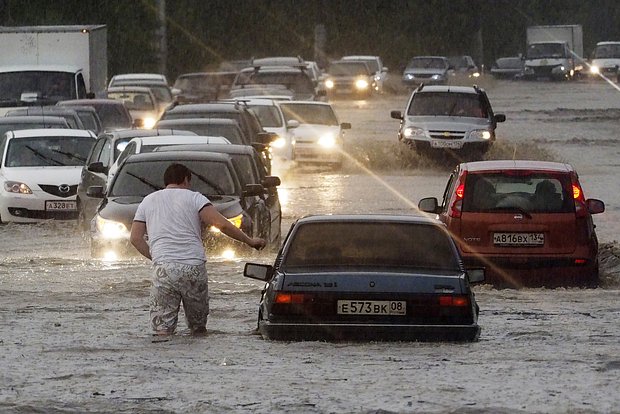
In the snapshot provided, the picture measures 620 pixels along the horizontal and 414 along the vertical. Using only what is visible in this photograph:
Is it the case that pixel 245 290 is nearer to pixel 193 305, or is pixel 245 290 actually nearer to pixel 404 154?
pixel 193 305

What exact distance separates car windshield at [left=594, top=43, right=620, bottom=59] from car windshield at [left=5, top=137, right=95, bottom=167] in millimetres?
59353

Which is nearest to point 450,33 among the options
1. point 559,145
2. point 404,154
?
point 559,145

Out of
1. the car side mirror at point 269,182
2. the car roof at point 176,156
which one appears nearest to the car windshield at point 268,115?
the car side mirror at point 269,182

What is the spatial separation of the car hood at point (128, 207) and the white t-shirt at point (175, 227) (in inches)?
220

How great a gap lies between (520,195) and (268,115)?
16.9 meters

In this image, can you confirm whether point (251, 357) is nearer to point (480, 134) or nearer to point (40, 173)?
point (40, 173)

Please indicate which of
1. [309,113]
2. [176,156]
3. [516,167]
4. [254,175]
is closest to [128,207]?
[176,156]

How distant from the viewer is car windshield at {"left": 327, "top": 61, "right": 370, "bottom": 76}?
68062 mm

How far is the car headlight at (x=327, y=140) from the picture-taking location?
113 feet

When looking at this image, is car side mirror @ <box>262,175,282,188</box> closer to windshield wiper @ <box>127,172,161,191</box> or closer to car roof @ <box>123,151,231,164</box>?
car roof @ <box>123,151,231,164</box>

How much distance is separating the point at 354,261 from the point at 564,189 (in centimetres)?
511

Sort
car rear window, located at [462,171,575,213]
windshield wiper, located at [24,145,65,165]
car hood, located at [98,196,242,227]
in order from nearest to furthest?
car rear window, located at [462,171,575,213] → car hood, located at [98,196,242,227] → windshield wiper, located at [24,145,65,165]

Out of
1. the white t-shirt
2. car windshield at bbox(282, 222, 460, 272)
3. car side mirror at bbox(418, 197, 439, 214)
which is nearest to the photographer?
car windshield at bbox(282, 222, 460, 272)

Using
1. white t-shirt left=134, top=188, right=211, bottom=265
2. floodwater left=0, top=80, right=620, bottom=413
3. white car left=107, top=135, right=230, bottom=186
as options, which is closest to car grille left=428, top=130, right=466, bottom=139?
white car left=107, top=135, right=230, bottom=186
